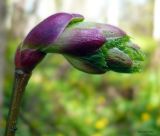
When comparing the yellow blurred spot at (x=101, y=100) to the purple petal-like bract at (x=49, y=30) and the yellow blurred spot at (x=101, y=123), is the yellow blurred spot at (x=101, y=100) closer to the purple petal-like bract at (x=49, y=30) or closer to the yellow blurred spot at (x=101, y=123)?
the yellow blurred spot at (x=101, y=123)

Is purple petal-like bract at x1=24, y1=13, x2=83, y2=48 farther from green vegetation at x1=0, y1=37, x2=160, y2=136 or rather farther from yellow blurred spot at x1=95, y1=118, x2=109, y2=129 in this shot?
yellow blurred spot at x1=95, y1=118, x2=109, y2=129

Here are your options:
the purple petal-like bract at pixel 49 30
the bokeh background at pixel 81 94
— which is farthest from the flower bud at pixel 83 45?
the bokeh background at pixel 81 94

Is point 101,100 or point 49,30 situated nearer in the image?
point 49,30

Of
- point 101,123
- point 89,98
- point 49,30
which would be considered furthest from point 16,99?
point 89,98

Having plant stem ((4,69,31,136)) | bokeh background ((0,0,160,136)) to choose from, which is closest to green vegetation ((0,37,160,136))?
bokeh background ((0,0,160,136))

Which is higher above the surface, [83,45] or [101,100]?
[83,45]

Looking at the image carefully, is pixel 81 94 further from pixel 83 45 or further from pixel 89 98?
pixel 83 45

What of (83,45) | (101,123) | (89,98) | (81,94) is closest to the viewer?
(83,45)

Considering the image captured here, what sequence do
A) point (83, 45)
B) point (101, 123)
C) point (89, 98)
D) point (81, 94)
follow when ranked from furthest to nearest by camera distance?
point (81, 94)
point (89, 98)
point (101, 123)
point (83, 45)

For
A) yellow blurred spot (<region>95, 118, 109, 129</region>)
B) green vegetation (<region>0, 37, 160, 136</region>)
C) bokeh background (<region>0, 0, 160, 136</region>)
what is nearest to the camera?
bokeh background (<region>0, 0, 160, 136</region>)
